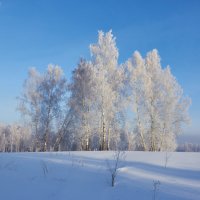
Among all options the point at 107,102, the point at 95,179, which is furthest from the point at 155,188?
the point at 107,102

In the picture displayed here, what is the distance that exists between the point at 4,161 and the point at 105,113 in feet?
40.4

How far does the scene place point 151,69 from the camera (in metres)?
26.1

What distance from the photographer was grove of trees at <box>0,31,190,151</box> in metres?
22.6

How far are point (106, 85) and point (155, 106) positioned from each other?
17.2ft

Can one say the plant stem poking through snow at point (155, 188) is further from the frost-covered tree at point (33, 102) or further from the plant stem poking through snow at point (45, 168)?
the frost-covered tree at point (33, 102)

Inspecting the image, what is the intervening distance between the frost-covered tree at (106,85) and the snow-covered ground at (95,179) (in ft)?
39.1

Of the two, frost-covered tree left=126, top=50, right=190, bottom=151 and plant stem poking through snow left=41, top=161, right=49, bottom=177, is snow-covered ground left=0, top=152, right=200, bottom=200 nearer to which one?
plant stem poking through snow left=41, top=161, right=49, bottom=177

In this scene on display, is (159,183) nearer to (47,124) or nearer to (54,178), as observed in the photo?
(54,178)

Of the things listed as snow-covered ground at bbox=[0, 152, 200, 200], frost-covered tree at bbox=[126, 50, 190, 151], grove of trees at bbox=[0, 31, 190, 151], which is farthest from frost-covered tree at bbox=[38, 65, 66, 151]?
snow-covered ground at bbox=[0, 152, 200, 200]

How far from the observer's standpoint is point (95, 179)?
780cm

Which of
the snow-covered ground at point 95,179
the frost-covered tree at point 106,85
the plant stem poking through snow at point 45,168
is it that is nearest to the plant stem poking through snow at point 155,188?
the snow-covered ground at point 95,179

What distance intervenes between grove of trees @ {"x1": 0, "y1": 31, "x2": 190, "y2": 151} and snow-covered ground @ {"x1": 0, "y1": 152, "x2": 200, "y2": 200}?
12.5m

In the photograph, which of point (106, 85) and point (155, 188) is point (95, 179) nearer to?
point (155, 188)

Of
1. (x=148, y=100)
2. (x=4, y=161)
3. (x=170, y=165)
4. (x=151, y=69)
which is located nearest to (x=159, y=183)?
(x=170, y=165)
